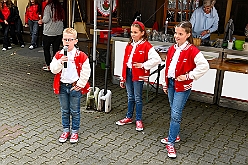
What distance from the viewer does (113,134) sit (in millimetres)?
4402

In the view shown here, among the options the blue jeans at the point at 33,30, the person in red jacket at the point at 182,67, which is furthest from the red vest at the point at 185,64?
the blue jeans at the point at 33,30

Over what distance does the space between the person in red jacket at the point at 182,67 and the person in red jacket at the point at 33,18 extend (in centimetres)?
696

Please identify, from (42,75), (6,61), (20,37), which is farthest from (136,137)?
(20,37)

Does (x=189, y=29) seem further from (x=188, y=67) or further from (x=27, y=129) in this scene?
(x=27, y=129)

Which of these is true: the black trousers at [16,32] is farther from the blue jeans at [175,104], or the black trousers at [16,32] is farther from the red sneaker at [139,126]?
the blue jeans at [175,104]

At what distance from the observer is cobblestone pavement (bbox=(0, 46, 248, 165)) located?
12.5ft

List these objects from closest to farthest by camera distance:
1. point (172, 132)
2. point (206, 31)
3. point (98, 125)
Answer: point (172, 132) → point (98, 125) → point (206, 31)

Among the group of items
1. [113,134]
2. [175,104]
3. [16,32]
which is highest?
[16,32]

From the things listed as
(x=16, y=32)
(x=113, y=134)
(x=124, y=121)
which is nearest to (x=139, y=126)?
(x=124, y=121)

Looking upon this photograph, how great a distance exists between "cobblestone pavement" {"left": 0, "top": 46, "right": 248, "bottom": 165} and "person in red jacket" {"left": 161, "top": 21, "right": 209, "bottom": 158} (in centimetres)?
52

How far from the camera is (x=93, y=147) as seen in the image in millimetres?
4020

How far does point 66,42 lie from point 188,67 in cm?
145

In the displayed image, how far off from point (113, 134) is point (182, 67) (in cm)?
147

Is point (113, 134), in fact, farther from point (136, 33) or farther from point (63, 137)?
point (136, 33)
